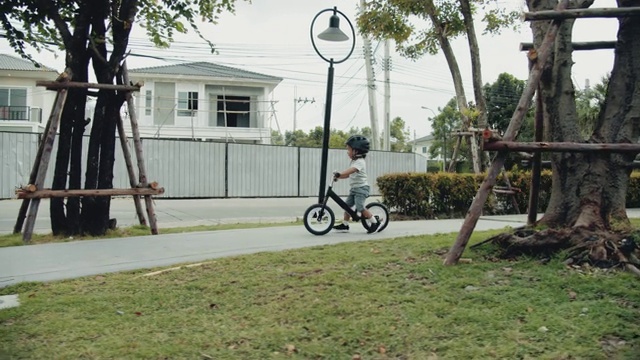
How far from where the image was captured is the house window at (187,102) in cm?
2981

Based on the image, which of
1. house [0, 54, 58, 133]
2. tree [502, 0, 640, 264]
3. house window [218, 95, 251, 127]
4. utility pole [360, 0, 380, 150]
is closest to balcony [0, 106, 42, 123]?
house [0, 54, 58, 133]

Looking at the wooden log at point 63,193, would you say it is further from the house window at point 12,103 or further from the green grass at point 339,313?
the house window at point 12,103

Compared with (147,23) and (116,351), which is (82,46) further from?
(116,351)

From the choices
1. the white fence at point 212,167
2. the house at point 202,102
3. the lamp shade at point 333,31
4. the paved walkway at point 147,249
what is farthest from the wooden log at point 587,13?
the house at point 202,102

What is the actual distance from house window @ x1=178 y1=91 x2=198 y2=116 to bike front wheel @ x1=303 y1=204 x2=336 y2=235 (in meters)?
23.4

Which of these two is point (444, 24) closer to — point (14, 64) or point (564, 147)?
point (564, 147)

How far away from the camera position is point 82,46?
8164mm

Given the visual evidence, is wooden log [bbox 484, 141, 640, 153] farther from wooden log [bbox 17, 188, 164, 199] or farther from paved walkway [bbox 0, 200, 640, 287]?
wooden log [bbox 17, 188, 164, 199]

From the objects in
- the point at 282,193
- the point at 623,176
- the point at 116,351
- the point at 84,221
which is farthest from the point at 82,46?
the point at 282,193

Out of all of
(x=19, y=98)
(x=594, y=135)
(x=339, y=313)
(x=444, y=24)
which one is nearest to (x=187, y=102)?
(x=19, y=98)

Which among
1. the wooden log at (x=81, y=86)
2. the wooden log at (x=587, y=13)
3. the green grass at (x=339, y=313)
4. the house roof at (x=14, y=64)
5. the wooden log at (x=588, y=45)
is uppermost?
the house roof at (x=14, y=64)

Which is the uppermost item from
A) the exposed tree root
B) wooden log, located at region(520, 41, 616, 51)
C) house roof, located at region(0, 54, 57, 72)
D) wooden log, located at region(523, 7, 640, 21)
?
house roof, located at region(0, 54, 57, 72)

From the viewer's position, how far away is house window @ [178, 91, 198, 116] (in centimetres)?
2981

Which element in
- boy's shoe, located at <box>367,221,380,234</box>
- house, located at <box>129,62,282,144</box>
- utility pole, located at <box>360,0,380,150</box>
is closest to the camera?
boy's shoe, located at <box>367,221,380,234</box>
